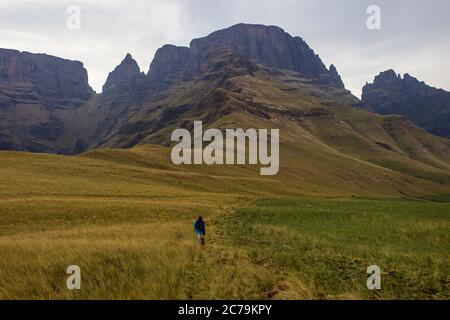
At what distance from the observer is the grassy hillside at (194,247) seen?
32.8 ft

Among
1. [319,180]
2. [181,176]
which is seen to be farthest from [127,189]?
[319,180]

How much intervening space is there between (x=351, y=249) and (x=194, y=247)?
8.17m

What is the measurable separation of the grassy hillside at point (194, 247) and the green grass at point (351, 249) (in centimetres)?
7

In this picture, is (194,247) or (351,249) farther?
A: (351,249)

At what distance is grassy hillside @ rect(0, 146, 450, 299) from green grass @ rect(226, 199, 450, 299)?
0.07 meters

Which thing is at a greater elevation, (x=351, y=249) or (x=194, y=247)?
(x=194, y=247)

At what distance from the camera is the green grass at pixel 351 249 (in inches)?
433

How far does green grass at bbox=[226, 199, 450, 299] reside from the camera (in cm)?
1101

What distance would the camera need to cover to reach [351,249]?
1903 centimetres

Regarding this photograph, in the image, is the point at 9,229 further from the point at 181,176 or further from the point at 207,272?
the point at 181,176

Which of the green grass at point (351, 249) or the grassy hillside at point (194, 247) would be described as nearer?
the grassy hillside at point (194, 247)

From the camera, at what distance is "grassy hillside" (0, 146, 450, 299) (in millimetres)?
9984

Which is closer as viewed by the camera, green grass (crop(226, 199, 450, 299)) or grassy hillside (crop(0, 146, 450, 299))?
grassy hillside (crop(0, 146, 450, 299))
